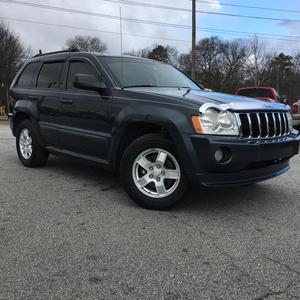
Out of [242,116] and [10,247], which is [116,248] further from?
[242,116]

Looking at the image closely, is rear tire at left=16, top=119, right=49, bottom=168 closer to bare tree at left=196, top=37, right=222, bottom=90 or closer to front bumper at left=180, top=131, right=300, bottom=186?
front bumper at left=180, top=131, right=300, bottom=186

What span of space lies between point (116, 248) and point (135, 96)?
190 cm

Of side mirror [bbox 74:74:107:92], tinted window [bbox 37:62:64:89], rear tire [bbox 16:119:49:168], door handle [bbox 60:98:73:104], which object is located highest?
tinted window [bbox 37:62:64:89]

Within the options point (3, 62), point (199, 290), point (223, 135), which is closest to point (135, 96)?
point (223, 135)

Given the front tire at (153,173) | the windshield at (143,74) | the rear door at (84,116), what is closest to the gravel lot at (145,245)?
the front tire at (153,173)

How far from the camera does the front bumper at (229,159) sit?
420 centimetres

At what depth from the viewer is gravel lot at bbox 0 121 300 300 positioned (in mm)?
2963

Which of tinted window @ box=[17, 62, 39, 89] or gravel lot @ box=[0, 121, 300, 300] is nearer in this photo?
gravel lot @ box=[0, 121, 300, 300]

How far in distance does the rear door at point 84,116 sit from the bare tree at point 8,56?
34532 millimetres

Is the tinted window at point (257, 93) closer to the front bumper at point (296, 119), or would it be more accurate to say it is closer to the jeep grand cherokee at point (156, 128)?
the front bumper at point (296, 119)

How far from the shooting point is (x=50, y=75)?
6.52 metres

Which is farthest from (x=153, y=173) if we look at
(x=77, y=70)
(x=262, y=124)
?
(x=77, y=70)

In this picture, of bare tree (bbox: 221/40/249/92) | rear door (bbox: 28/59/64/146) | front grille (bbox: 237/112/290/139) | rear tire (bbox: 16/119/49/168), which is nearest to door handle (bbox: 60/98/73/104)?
rear door (bbox: 28/59/64/146)

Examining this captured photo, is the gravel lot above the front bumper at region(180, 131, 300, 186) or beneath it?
beneath
